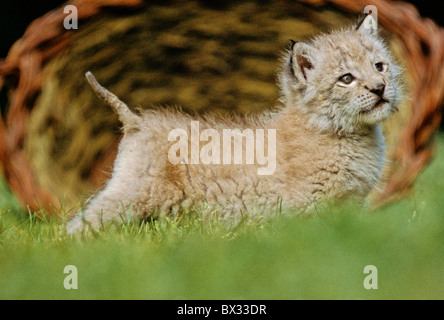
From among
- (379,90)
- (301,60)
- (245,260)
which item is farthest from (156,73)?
(245,260)

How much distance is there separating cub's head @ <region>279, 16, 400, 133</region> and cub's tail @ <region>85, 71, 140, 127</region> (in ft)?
2.45

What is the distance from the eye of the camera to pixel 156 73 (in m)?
3.82

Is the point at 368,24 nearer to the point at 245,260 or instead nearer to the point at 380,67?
the point at 380,67

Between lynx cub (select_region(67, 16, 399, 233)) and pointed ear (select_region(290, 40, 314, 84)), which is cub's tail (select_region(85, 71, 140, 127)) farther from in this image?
pointed ear (select_region(290, 40, 314, 84))

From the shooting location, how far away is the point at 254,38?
11.9 feet

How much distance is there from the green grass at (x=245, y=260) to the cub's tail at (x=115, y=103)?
0.60 meters

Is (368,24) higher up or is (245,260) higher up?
(368,24)

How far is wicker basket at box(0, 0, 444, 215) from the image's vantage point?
274cm

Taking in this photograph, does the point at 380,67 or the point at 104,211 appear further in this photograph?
the point at 380,67

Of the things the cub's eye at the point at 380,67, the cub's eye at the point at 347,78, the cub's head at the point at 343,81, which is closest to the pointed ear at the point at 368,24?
the cub's head at the point at 343,81

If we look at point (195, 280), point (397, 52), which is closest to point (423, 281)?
point (195, 280)

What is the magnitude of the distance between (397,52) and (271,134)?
925 mm

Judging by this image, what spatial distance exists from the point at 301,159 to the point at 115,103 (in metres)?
0.91

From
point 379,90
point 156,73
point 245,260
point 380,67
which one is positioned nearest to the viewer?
point 245,260
